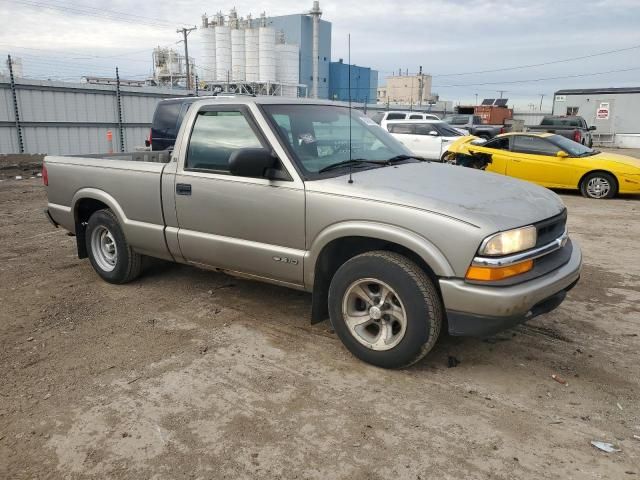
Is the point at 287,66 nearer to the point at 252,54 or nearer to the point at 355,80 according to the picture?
the point at 252,54

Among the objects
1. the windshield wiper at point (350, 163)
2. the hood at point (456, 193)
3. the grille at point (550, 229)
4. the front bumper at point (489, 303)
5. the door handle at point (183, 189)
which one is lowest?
the front bumper at point (489, 303)

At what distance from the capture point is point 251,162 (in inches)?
145

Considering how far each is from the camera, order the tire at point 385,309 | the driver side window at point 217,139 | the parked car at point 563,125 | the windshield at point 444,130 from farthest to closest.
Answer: the parked car at point 563,125 < the windshield at point 444,130 < the driver side window at point 217,139 < the tire at point 385,309

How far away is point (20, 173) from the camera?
47.6 ft

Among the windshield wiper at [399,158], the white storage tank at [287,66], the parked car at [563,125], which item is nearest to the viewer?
the windshield wiper at [399,158]

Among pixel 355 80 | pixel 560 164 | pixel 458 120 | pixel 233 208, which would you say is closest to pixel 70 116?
pixel 560 164

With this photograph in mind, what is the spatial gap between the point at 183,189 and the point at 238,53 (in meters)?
45.2

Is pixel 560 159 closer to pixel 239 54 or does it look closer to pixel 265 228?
pixel 265 228

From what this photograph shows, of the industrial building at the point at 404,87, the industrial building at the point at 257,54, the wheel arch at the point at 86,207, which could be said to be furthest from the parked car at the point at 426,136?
the industrial building at the point at 404,87

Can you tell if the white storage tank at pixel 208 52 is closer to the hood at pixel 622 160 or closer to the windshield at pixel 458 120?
the windshield at pixel 458 120

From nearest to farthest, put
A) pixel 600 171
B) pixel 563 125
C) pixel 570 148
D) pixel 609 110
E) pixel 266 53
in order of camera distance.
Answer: pixel 600 171 < pixel 570 148 < pixel 563 125 < pixel 609 110 < pixel 266 53

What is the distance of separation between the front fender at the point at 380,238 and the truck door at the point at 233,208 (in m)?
0.10

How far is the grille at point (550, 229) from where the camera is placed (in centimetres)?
336

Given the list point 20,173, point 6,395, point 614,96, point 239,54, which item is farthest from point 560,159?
point 239,54
